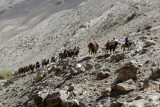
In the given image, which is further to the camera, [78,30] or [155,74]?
[78,30]

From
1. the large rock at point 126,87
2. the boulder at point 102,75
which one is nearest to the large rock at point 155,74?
→ the large rock at point 126,87

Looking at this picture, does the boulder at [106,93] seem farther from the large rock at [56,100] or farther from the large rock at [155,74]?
the large rock at [155,74]

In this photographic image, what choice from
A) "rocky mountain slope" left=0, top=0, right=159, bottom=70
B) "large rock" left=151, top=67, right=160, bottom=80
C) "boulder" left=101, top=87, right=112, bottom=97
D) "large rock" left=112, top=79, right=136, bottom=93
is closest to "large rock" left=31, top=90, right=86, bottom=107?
"boulder" left=101, top=87, right=112, bottom=97

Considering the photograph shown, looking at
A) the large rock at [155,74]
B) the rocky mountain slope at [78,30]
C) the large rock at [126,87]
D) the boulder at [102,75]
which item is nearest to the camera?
the large rock at [126,87]

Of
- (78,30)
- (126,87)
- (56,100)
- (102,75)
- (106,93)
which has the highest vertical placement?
(78,30)

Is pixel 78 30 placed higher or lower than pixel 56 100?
higher

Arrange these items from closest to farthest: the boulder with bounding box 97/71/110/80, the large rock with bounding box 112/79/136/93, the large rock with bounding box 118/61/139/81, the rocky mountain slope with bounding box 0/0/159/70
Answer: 1. the large rock with bounding box 112/79/136/93
2. the large rock with bounding box 118/61/139/81
3. the boulder with bounding box 97/71/110/80
4. the rocky mountain slope with bounding box 0/0/159/70

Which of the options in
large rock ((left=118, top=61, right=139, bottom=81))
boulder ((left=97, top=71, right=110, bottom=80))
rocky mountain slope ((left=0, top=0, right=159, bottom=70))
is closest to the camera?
large rock ((left=118, top=61, right=139, bottom=81))

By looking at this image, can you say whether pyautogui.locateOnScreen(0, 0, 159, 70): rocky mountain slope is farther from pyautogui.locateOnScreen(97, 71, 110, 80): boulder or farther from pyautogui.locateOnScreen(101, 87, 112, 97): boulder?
pyautogui.locateOnScreen(101, 87, 112, 97): boulder

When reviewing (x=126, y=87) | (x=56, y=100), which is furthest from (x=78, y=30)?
(x=126, y=87)

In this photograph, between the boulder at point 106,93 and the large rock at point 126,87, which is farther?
the boulder at point 106,93

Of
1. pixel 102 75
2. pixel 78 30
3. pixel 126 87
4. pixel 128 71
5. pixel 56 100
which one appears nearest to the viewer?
pixel 126 87

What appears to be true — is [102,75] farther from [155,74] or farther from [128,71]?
[155,74]

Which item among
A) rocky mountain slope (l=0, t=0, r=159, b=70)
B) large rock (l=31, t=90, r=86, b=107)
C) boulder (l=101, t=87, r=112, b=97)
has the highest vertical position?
rocky mountain slope (l=0, t=0, r=159, b=70)
